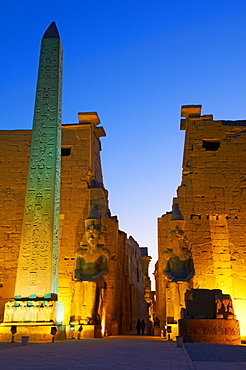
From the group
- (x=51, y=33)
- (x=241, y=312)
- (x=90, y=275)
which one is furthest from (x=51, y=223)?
(x=241, y=312)

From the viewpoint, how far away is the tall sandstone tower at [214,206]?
10367 mm

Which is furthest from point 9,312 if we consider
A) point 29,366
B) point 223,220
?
point 223,220

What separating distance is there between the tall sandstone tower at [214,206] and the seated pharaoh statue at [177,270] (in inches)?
58.8

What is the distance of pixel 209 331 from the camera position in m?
6.90

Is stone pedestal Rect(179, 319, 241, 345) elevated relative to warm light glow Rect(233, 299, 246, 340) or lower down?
lower down

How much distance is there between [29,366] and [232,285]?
308 inches

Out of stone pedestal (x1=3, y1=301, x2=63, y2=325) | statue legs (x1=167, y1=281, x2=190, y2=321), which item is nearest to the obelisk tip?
stone pedestal (x1=3, y1=301, x2=63, y2=325)

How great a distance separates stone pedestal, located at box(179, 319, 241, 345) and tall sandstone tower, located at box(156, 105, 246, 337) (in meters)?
3.11

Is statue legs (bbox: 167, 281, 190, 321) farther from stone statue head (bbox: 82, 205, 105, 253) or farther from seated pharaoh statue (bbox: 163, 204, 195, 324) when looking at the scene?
stone statue head (bbox: 82, 205, 105, 253)

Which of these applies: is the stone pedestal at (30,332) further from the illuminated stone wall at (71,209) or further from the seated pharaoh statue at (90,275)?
the illuminated stone wall at (71,209)

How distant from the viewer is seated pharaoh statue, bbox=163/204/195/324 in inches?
339

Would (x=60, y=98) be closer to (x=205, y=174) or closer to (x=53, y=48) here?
(x=53, y=48)

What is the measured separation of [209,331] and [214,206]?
15.5 ft

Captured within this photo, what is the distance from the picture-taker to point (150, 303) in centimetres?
2045
